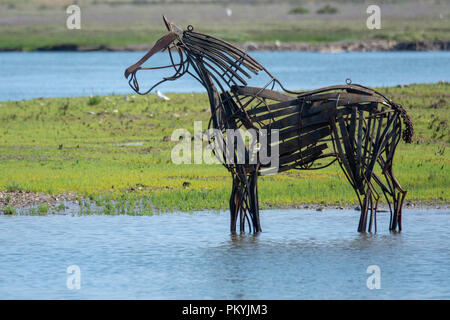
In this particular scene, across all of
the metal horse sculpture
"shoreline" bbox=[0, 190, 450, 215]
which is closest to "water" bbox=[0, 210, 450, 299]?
"shoreline" bbox=[0, 190, 450, 215]

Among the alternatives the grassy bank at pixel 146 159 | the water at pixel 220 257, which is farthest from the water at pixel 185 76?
the water at pixel 220 257

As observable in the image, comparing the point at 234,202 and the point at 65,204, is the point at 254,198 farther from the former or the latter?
the point at 65,204

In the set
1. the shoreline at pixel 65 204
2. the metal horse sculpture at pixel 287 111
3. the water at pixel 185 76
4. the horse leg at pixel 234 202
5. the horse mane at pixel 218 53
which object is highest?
the water at pixel 185 76

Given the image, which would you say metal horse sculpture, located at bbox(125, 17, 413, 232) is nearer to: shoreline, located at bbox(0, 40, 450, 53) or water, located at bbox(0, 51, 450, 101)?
water, located at bbox(0, 51, 450, 101)

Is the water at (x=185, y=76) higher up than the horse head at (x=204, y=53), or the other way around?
the water at (x=185, y=76)

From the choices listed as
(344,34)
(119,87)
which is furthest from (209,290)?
(344,34)

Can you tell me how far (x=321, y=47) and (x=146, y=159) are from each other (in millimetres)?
65930

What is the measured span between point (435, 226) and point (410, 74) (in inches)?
1539

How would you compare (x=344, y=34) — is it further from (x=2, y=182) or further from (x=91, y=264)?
(x=91, y=264)

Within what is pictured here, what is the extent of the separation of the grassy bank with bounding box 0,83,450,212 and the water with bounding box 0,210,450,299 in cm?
145

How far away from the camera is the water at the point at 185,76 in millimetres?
47438

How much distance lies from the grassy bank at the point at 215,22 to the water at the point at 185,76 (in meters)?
5.45

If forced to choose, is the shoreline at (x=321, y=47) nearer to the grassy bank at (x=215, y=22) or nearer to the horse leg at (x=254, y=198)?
the grassy bank at (x=215, y=22)

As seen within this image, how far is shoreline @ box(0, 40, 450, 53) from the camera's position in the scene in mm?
79188
